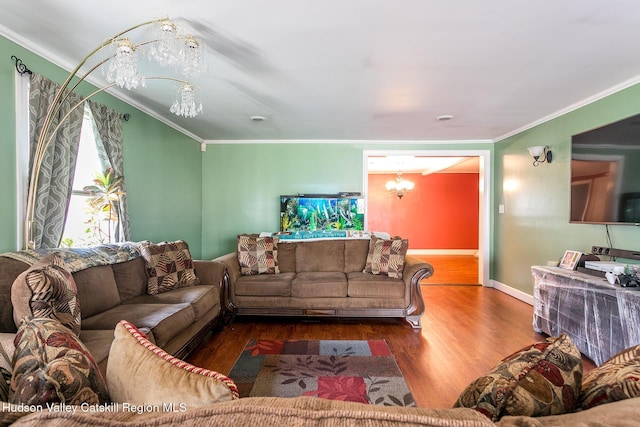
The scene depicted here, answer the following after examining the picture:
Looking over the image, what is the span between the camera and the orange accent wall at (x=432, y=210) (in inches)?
340

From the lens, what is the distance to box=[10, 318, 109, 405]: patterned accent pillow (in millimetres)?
636

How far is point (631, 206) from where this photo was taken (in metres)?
2.63

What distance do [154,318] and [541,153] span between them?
14.9ft

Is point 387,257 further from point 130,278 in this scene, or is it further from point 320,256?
point 130,278

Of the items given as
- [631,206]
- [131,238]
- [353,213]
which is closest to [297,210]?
[353,213]

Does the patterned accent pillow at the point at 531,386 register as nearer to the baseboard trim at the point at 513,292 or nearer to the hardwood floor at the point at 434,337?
the hardwood floor at the point at 434,337

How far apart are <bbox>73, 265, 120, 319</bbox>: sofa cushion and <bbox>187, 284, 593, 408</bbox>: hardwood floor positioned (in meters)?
0.78

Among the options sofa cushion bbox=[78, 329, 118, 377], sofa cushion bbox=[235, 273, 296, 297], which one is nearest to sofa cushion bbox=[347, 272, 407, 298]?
sofa cushion bbox=[235, 273, 296, 297]

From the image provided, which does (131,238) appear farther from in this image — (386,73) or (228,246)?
(386,73)

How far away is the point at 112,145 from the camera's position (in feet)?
9.75

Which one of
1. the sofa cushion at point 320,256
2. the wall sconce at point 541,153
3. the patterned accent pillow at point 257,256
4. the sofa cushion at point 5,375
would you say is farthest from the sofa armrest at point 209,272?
the wall sconce at point 541,153

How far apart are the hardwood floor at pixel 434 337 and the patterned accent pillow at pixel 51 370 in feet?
5.95

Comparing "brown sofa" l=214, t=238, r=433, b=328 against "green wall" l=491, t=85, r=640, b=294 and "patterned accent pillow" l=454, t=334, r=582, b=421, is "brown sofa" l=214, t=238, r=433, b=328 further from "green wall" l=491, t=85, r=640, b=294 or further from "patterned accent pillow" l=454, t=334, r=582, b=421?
"patterned accent pillow" l=454, t=334, r=582, b=421

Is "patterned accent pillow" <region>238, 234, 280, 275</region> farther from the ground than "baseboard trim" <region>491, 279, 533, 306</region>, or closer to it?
farther from the ground
